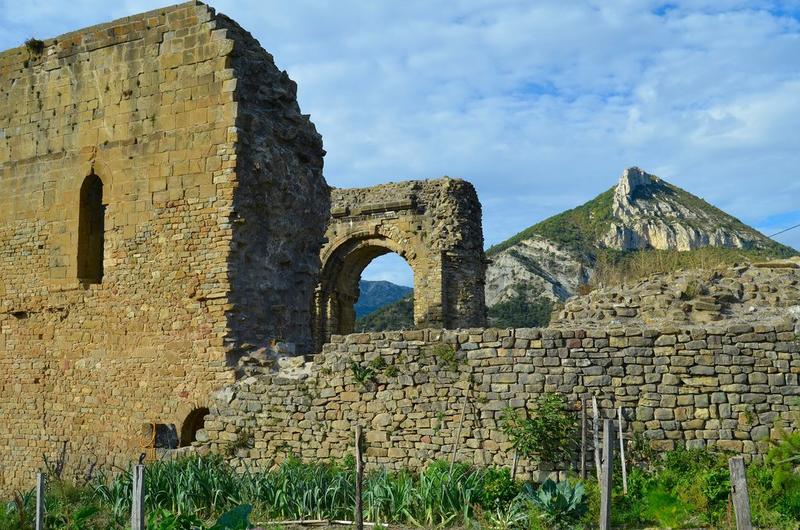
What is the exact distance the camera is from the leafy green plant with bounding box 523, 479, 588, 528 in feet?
23.1

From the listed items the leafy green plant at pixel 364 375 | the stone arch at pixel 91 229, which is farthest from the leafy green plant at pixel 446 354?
the stone arch at pixel 91 229

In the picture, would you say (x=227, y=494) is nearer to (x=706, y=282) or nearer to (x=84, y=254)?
(x=84, y=254)

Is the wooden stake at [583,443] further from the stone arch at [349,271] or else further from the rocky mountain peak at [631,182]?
the rocky mountain peak at [631,182]

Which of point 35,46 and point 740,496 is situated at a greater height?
point 35,46

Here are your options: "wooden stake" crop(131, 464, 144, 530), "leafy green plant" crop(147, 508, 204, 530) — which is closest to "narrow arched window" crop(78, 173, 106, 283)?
"leafy green plant" crop(147, 508, 204, 530)

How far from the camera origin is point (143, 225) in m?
11.1

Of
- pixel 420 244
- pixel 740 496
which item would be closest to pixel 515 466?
pixel 740 496

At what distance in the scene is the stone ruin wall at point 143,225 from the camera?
10516mm

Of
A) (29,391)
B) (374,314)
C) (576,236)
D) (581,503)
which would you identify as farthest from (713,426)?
(576,236)

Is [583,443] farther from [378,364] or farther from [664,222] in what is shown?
[664,222]

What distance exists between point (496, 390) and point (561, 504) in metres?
1.89

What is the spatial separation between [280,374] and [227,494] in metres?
2.02

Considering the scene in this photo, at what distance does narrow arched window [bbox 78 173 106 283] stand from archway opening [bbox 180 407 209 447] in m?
2.98

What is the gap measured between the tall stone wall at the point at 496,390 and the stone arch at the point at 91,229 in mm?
3547
